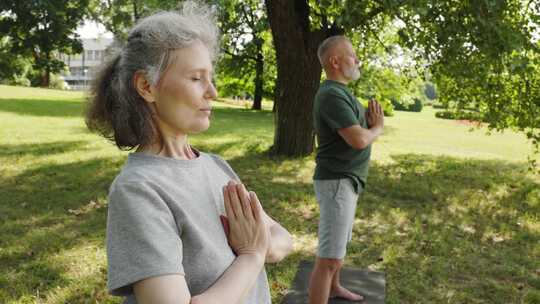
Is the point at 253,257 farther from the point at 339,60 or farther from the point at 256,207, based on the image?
the point at 339,60

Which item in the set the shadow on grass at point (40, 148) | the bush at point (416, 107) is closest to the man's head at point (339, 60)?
the shadow on grass at point (40, 148)

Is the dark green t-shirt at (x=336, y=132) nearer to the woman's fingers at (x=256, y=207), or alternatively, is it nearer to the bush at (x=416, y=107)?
the woman's fingers at (x=256, y=207)

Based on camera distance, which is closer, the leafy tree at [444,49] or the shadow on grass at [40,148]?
the leafy tree at [444,49]

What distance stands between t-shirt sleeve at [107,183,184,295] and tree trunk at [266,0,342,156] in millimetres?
8884

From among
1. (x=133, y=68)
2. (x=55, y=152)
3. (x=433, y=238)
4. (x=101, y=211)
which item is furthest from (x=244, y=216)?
(x=55, y=152)

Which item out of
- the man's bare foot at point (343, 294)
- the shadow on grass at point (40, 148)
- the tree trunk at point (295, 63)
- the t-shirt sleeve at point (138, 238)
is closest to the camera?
the t-shirt sleeve at point (138, 238)

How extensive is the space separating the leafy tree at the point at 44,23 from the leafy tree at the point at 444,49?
37.6 feet

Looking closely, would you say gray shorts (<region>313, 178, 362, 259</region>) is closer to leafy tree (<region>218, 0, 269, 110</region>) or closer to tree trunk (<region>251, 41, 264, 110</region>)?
leafy tree (<region>218, 0, 269, 110</region>)

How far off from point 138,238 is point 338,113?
8.18 feet

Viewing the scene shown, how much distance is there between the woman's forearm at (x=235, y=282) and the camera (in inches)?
52.5

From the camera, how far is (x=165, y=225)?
1.29 meters

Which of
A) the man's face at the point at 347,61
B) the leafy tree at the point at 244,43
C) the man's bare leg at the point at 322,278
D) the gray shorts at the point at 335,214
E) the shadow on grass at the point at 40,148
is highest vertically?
the leafy tree at the point at 244,43

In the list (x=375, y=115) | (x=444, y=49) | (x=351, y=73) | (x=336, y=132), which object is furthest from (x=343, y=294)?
(x=444, y=49)

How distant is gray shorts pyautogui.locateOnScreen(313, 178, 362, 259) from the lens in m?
3.63
